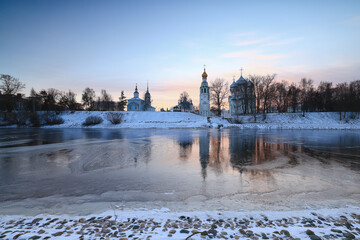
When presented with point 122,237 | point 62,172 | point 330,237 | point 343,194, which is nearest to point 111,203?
point 122,237

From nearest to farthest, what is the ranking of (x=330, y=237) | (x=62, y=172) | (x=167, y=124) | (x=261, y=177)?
(x=330, y=237) → (x=261, y=177) → (x=62, y=172) → (x=167, y=124)

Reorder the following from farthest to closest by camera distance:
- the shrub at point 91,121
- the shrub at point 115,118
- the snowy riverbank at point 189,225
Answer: the shrub at point 91,121, the shrub at point 115,118, the snowy riverbank at point 189,225

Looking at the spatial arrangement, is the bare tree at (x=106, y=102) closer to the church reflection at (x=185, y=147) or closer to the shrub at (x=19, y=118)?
the shrub at (x=19, y=118)

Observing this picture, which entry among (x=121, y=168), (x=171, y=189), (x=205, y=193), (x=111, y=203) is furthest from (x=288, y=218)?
(x=121, y=168)

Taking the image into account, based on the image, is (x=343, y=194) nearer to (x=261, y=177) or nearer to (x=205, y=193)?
(x=261, y=177)

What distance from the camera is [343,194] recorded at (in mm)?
5227

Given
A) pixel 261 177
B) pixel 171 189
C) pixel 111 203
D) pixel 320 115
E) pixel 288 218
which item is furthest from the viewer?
pixel 320 115

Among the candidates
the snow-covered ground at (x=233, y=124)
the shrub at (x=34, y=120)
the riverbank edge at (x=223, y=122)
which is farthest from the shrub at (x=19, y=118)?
the snow-covered ground at (x=233, y=124)

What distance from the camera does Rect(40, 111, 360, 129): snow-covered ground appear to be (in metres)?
40.8

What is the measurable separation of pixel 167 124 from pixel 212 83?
23992 millimetres

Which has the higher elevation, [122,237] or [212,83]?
[212,83]

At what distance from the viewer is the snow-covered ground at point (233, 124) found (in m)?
40.8

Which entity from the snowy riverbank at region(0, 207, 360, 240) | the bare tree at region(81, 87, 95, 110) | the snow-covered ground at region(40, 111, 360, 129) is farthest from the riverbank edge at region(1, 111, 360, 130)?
the snowy riverbank at region(0, 207, 360, 240)

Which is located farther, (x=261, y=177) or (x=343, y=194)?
(x=261, y=177)
